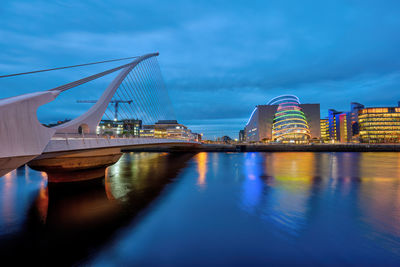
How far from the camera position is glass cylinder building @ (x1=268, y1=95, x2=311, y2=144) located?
9000 centimetres

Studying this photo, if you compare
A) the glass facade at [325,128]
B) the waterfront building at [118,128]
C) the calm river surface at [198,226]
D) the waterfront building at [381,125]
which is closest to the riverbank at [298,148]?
the waterfront building at [118,128]

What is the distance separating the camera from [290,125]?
298 ft

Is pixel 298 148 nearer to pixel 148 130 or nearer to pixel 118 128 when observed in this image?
pixel 148 130

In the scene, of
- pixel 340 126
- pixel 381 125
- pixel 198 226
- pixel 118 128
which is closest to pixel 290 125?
pixel 381 125

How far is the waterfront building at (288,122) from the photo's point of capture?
9044 centimetres

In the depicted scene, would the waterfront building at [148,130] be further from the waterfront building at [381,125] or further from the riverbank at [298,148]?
the waterfront building at [381,125]

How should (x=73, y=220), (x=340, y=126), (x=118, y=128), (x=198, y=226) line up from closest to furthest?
(x=198, y=226) < (x=73, y=220) < (x=118, y=128) < (x=340, y=126)

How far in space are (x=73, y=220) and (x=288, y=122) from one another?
94229 millimetres

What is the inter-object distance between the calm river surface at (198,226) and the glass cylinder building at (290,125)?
75883 millimetres

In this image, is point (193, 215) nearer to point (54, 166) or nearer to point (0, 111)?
point (0, 111)

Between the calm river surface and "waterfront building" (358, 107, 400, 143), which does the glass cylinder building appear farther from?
the calm river surface

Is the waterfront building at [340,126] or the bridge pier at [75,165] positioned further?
the waterfront building at [340,126]

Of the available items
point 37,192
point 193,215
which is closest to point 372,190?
point 193,215

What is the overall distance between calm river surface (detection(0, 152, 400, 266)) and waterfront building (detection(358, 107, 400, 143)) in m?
108
